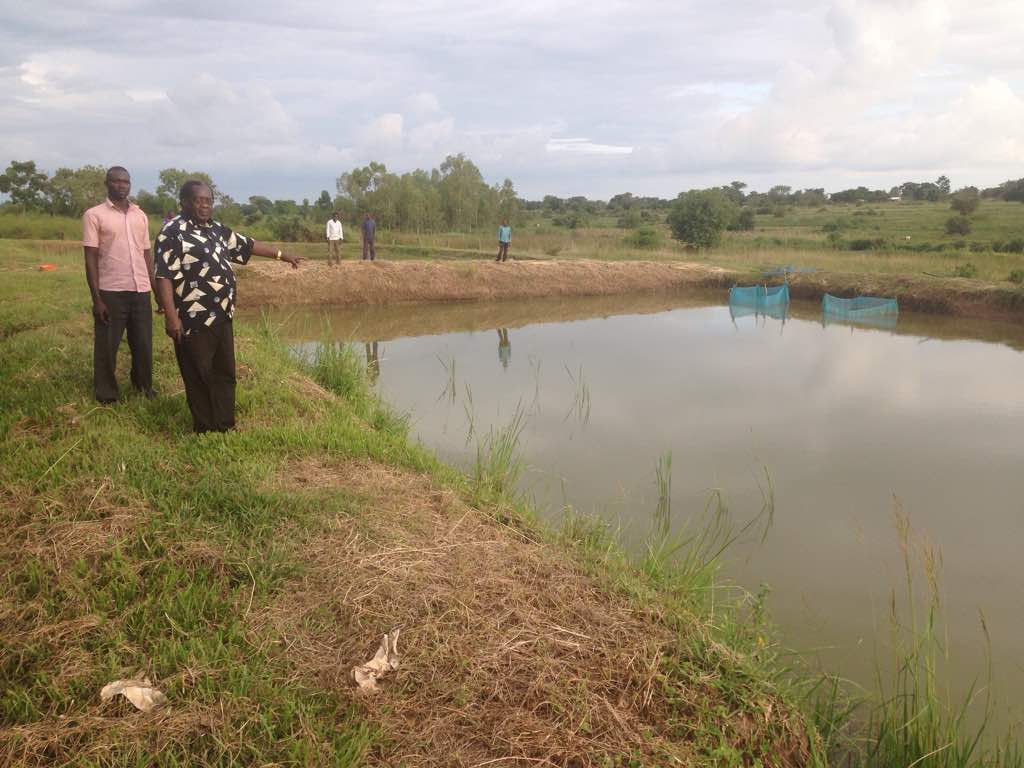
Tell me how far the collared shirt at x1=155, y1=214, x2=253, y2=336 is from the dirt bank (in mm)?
10438

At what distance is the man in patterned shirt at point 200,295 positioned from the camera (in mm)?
3393

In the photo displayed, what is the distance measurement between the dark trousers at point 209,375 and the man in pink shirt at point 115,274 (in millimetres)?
615

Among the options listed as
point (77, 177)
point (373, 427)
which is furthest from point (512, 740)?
point (77, 177)

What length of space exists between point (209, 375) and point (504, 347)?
23.2ft

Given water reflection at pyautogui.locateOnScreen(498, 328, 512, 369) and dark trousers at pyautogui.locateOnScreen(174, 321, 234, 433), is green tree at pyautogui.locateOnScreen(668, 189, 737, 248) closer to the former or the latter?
water reflection at pyautogui.locateOnScreen(498, 328, 512, 369)

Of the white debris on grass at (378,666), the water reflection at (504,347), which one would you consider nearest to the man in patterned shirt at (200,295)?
the white debris on grass at (378,666)

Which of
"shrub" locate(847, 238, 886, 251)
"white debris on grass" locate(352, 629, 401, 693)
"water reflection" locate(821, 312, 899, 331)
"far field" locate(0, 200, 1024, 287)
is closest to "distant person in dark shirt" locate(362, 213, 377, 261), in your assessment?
"far field" locate(0, 200, 1024, 287)

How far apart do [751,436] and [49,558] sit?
520 cm

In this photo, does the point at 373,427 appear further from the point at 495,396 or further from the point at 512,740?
the point at 512,740

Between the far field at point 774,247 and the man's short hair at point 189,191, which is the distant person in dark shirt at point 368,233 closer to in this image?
the far field at point 774,247

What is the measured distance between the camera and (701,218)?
23016 millimetres

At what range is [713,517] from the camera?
14.6 ft

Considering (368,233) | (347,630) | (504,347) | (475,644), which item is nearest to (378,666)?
(347,630)

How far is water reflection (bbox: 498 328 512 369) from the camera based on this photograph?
942cm
